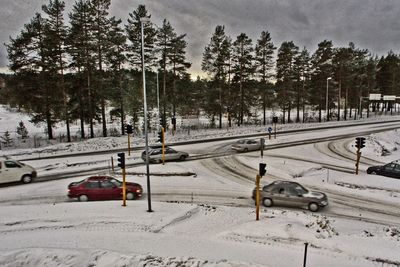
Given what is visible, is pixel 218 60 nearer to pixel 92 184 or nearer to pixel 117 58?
pixel 117 58

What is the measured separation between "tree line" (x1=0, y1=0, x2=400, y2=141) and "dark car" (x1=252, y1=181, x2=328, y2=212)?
869 inches

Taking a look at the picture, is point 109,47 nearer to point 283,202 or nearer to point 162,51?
point 162,51

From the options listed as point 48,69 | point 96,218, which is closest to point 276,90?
point 48,69

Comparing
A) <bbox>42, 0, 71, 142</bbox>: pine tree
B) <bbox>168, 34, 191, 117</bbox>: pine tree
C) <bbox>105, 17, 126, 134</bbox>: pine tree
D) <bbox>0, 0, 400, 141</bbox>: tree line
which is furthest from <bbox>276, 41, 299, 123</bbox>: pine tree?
<bbox>42, 0, 71, 142</bbox>: pine tree

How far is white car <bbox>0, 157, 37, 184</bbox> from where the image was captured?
61.4 feet

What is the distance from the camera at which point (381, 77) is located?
74.8 metres

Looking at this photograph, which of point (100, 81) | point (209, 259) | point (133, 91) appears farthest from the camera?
point (133, 91)

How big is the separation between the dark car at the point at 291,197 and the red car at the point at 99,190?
793 cm

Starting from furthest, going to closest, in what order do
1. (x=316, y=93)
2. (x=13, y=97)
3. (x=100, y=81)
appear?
1. (x=316, y=93)
2. (x=100, y=81)
3. (x=13, y=97)

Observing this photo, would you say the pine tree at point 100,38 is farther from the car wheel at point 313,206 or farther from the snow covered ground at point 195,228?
the car wheel at point 313,206

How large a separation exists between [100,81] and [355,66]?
55.2 m

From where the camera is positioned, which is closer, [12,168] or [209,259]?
[209,259]

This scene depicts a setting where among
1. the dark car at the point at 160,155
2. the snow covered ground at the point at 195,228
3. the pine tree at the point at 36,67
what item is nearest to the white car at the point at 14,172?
the snow covered ground at the point at 195,228

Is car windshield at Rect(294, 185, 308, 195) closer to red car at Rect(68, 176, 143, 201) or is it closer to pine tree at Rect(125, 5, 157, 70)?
red car at Rect(68, 176, 143, 201)
